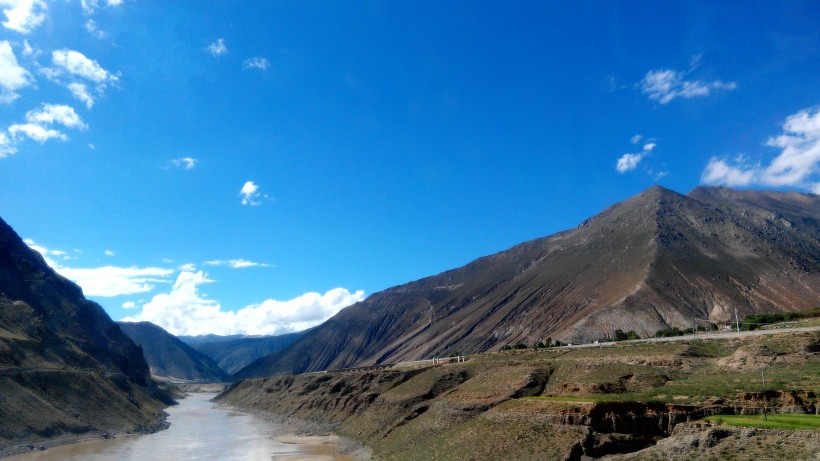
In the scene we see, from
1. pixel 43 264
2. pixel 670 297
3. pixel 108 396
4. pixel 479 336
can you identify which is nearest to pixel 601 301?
pixel 670 297

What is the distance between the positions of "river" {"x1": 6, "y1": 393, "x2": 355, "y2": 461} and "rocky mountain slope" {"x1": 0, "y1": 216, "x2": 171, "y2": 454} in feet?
11.3

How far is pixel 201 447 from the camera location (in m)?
61.5

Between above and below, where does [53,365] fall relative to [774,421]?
above

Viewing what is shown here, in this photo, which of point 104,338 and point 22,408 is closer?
point 22,408

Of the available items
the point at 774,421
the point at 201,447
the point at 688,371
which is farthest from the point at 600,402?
the point at 201,447

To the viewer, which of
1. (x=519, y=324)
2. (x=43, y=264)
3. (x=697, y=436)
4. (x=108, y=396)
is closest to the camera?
(x=697, y=436)

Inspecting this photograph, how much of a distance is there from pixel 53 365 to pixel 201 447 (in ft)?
89.2

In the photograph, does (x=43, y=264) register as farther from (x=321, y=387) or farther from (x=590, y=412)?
(x=590, y=412)

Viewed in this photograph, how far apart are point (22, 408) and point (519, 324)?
119634mm

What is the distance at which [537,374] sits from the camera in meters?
47.2

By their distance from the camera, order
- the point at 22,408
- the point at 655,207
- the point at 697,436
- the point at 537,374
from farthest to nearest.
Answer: the point at 655,207
the point at 22,408
the point at 537,374
the point at 697,436

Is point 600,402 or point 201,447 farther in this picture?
point 201,447

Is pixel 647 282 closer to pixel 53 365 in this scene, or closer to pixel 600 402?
pixel 600 402

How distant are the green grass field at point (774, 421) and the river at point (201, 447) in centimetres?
3275
